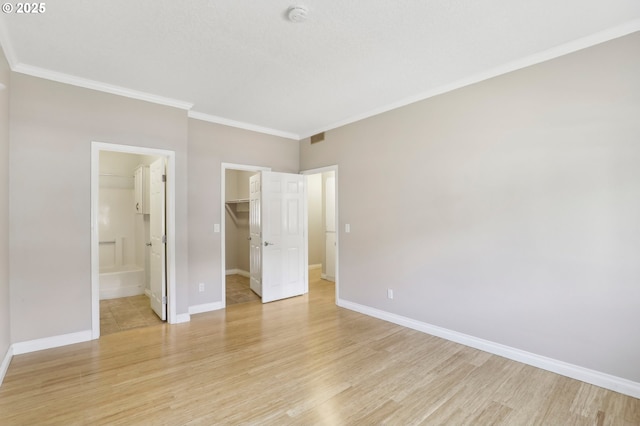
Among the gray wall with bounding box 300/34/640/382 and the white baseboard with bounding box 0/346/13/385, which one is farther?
the white baseboard with bounding box 0/346/13/385

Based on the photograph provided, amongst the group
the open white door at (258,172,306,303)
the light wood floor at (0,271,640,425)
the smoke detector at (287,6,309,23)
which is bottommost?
the light wood floor at (0,271,640,425)

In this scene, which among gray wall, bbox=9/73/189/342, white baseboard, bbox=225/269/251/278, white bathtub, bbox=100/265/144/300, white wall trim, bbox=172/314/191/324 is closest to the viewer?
gray wall, bbox=9/73/189/342

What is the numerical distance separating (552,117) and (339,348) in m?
3.02

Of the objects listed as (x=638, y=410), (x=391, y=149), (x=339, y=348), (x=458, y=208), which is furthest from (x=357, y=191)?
(x=638, y=410)

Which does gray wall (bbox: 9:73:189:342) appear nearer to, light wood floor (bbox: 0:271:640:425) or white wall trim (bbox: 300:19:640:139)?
light wood floor (bbox: 0:271:640:425)

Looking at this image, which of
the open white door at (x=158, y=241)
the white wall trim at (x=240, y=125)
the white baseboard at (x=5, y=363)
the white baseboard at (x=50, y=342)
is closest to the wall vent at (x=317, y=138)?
the white wall trim at (x=240, y=125)

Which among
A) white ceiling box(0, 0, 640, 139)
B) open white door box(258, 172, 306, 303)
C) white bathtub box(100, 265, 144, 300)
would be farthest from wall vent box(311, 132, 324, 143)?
white bathtub box(100, 265, 144, 300)

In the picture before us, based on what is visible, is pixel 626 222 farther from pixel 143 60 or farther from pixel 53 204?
pixel 53 204

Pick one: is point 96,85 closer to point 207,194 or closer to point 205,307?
point 207,194

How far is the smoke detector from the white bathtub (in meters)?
4.99

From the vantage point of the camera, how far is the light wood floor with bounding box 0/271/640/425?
209 centimetres

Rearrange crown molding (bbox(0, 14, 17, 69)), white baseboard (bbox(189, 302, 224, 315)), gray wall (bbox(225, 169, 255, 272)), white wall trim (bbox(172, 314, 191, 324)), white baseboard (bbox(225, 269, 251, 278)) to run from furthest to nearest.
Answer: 1. gray wall (bbox(225, 169, 255, 272))
2. white baseboard (bbox(225, 269, 251, 278))
3. white baseboard (bbox(189, 302, 224, 315))
4. white wall trim (bbox(172, 314, 191, 324))
5. crown molding (bbox(0, 14, 17, 69))

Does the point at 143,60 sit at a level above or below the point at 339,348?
above

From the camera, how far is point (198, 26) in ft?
7.64
